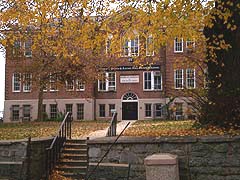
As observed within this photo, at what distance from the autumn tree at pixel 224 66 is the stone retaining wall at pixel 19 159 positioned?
486 centimetres

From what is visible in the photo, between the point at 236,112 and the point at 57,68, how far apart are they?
19261mm

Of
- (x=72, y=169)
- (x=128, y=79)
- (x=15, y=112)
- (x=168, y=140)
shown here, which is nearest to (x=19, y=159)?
(x=72, y=169)

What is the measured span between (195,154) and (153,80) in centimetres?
3147

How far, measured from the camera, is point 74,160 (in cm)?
1164

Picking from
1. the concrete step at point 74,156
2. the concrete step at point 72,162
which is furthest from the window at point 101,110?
the concrete step at point 72,162

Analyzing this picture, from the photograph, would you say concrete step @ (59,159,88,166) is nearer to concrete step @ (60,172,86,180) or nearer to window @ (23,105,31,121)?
concrete step @ (60,172,86,180)

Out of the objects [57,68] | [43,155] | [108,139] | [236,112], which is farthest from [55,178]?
[57,68]

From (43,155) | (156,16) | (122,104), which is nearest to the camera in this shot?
(156,16)

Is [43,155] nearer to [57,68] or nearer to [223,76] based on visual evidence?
[223,76]

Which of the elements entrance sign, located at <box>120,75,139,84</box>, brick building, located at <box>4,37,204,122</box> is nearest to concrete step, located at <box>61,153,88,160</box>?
brick building, located at <box>4,37,204,122</box>

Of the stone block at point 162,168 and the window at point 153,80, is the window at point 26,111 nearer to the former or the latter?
the window at point 153,80

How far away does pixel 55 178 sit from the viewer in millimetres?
10672

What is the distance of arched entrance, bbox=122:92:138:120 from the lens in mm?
39406

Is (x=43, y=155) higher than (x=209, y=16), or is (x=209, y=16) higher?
(x=209, y=16)
